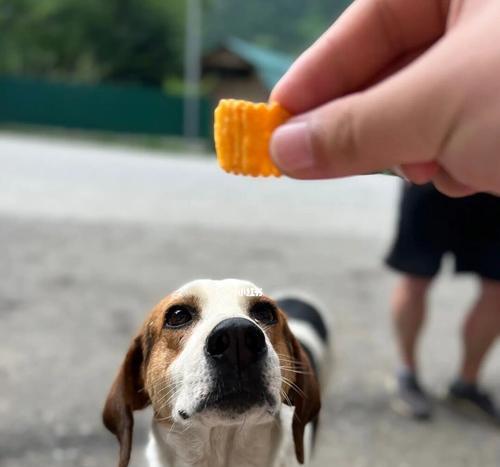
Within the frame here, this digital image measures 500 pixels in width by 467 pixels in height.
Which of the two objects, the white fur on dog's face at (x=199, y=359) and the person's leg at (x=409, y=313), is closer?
the white fur on dog's face at (x=199, y=359)

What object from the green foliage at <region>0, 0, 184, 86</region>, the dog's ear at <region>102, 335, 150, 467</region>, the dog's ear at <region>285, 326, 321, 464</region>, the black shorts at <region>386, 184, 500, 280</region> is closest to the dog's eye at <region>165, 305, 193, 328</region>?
the dog's ear at <region>102, 335, 150, 467</region>

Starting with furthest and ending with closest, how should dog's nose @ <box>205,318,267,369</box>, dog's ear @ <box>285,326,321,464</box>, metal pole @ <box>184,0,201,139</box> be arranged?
metal pole @ <box>184,0,201,139</box>, dog's ear @ <box>285,326,321,464</box>, dog's nose @ <box>205,318,267,369</box>

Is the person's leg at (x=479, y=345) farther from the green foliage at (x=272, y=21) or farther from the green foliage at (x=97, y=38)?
the green foliage at (x=97, y=38)

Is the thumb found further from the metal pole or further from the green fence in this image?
the green fence

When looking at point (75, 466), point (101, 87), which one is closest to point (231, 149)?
point (75, 466)

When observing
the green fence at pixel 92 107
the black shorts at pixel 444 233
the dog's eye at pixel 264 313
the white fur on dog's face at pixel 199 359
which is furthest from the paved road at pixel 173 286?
the green fence at pixel 92 107

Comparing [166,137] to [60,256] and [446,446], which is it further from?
[446,446]
